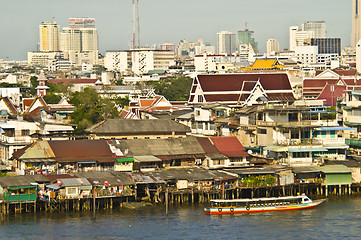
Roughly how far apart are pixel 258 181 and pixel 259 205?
3.21 meters

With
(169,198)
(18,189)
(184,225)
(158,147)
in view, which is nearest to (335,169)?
(169,198)

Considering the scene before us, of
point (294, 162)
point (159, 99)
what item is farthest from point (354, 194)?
point (159, 99)

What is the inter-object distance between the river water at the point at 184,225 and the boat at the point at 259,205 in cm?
45

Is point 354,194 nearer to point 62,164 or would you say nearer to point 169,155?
point 169,155

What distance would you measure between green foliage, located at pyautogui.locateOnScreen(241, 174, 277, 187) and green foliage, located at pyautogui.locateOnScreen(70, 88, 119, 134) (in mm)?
16271

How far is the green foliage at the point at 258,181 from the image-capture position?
45.8 m

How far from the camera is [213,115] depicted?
59062 mm

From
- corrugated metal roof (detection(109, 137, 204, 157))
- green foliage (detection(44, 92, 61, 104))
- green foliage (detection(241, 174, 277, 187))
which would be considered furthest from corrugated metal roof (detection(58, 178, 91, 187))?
green foliage (detection(44, 92, 61, 104))

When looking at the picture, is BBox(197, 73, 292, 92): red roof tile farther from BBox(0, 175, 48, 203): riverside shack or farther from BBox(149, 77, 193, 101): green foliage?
BBox(0, 175, 48, 203): riverside shack

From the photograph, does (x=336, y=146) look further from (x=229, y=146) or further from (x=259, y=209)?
(x=259, y=209)

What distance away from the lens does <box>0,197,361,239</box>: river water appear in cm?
3744

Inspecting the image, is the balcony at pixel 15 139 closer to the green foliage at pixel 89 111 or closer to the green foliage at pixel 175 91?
the green foliage at pixel 89 111

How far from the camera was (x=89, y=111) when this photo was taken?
6381 cm

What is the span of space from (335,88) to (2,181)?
48420 millimetres
